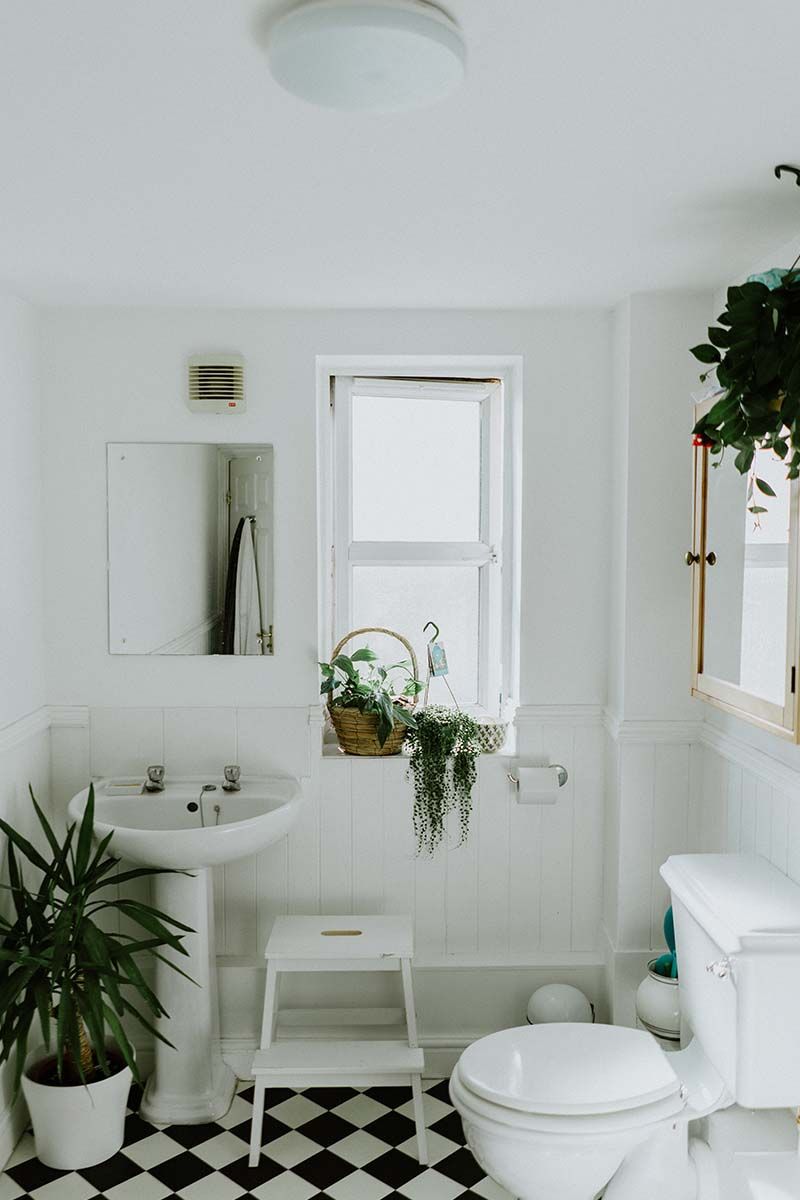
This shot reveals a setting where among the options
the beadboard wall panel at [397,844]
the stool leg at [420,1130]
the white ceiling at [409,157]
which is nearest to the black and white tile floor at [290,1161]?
the stool leg at [420,1130]

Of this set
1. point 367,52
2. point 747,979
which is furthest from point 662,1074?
point 367,52

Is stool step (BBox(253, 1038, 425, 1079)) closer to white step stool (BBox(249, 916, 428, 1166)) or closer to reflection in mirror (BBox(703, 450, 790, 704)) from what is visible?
white step stool (BBox(249, 916, 428, 1166))

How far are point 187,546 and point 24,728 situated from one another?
689 mm

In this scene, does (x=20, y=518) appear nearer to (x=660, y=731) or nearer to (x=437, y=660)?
(x=437, y=660)

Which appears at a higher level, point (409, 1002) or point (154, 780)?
point (154, 780)

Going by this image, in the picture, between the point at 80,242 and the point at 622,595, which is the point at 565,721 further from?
the point at 80,242

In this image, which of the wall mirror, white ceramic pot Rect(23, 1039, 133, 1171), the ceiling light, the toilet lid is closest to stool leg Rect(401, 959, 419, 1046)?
the toilet lid

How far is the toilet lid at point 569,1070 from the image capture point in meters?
2.10

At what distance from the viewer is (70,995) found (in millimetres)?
2449

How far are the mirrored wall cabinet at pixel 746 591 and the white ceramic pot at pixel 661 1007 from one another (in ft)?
2.60

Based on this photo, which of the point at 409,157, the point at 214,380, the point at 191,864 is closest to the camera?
the point at 409,157

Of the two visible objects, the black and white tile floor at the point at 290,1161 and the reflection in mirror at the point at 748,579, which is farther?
the black and white tile floor at the point at 290,1161

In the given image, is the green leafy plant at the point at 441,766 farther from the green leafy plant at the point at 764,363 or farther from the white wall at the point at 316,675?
the green leafy plant at the point at 764,363

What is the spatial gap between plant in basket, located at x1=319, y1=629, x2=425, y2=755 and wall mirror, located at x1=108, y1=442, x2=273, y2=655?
10.8 inches
